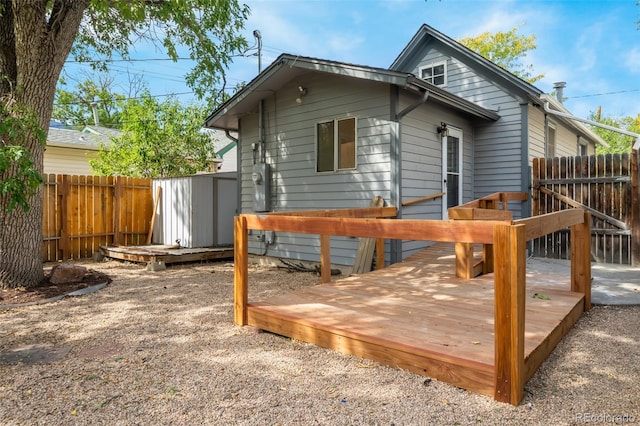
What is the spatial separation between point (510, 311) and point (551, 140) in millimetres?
9420

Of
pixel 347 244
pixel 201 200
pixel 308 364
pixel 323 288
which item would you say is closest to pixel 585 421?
pixel 308 364

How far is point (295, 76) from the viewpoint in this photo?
7.55 m

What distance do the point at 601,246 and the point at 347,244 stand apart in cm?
446

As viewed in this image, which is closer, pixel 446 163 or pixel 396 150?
pixel 396 150

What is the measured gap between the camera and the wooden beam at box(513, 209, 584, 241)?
2531 mm

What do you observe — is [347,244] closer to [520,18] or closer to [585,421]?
[585,421]

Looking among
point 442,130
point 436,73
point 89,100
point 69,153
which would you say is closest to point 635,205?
point 442,130

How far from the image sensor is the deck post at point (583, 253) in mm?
4156

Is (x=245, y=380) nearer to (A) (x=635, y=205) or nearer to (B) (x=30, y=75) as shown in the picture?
(B) (x=30, y=75)

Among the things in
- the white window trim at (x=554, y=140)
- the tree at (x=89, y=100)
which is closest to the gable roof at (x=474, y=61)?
the white window trim at (x=554, y=140)

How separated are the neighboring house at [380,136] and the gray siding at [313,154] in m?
0.02

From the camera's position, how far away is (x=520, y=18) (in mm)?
22703

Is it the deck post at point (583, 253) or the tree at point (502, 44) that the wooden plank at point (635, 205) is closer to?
the deck post at point (583, 253)

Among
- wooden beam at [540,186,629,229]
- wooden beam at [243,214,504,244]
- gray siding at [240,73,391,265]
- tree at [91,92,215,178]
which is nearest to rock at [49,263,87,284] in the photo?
gray siding at [240,73,391,265]
